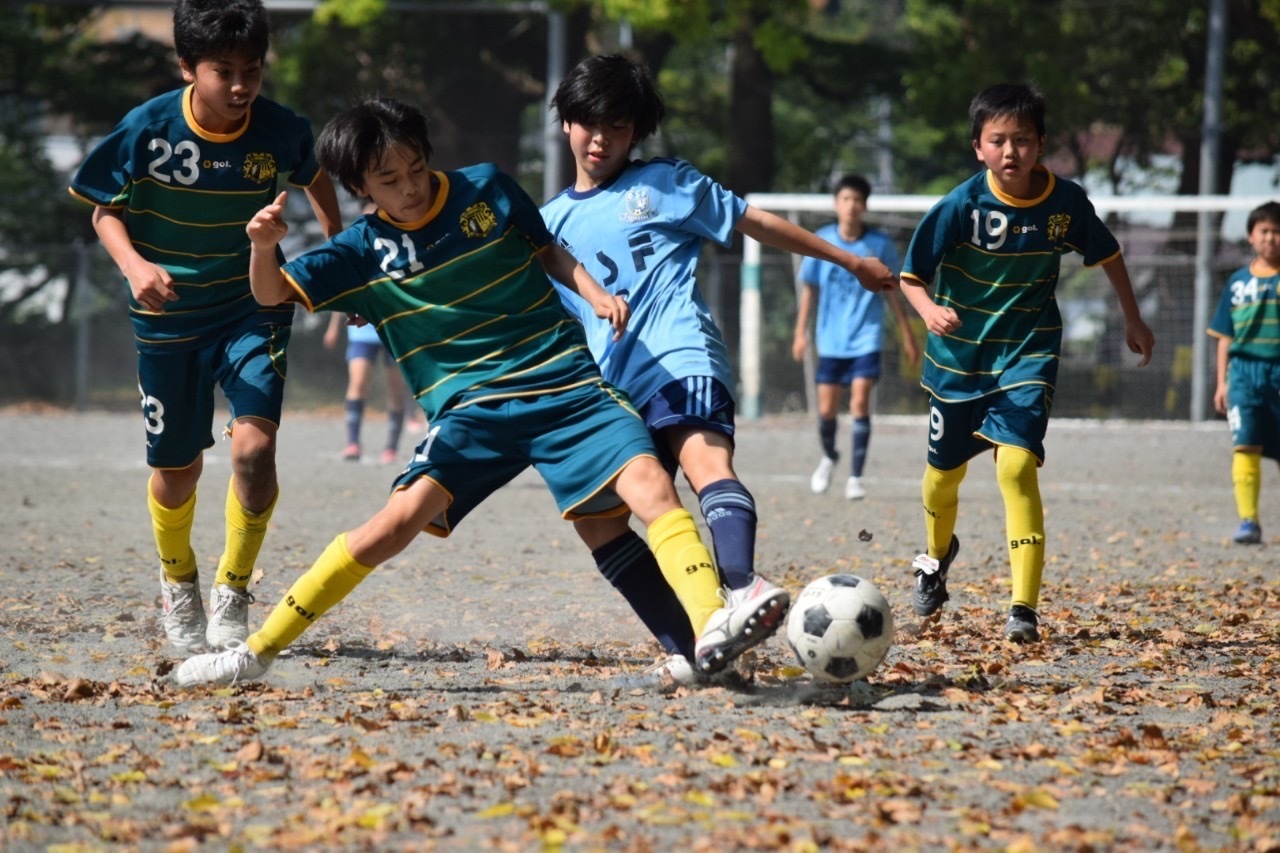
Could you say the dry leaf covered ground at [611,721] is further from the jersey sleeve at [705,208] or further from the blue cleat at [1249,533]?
the jersey sleeve at [705,208]

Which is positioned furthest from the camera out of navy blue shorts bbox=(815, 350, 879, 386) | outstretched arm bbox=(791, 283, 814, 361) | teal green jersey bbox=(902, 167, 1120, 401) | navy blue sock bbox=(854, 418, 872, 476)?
outstretched arm bbox=(791, 283, 814, 361)

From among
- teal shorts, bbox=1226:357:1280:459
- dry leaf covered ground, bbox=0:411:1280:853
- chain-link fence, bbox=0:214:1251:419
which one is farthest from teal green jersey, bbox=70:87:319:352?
chain-link fence, bbox=0:214:1251:419

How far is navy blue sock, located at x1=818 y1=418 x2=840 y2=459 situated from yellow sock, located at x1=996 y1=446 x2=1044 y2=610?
5722 millimetres

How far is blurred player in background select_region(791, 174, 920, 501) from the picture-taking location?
451 inches

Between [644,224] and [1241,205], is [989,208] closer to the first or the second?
[644,224]

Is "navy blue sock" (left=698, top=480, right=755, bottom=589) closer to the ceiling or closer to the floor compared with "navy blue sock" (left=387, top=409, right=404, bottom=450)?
closer to the ceiling

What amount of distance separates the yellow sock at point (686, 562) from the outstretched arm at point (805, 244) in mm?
928

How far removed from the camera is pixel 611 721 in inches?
171

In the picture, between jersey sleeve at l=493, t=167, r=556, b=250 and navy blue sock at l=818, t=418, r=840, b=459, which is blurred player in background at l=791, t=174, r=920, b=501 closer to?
navy blue sock at l=818, t=418, r=840, b=459

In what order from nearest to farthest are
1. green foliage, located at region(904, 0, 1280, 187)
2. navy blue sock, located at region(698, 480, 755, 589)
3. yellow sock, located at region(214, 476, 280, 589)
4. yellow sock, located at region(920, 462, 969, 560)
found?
navy blue sock, located at region(698, 480, 755, 589), yellow sock, located at region(214, 476, 280, 589), yellow sock, located at region(920, 462, 969, 560), green foliage, located at region(904, 0, 1280, 187)

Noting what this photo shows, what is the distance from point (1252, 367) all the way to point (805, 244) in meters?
5.15

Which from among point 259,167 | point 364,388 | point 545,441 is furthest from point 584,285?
point 364,388

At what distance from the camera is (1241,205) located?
60.2 feet

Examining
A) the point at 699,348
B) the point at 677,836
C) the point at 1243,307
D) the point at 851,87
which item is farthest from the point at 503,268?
the point at 851,87
